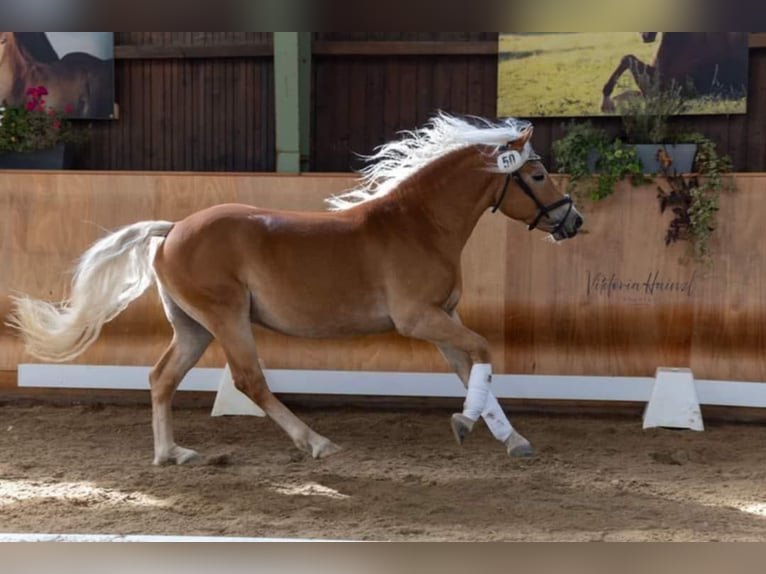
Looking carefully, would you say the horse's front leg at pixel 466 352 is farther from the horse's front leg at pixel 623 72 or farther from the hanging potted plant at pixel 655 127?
the horse's front leg at pixel 623 72

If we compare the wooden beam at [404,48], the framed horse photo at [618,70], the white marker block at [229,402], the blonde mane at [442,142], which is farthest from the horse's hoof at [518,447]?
the wooden beam at [404,48]

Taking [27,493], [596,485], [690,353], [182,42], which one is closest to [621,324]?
[690,353]

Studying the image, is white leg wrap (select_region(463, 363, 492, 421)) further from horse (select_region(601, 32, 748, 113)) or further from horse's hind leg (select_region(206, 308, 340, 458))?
horse (select_region(601, 32, 748, 113))

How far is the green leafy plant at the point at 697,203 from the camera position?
570 cm

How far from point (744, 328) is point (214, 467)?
3.85m

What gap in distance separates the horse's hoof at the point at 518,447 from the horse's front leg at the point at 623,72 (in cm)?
368

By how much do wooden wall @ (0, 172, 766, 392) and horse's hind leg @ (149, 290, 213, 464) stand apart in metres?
1.40

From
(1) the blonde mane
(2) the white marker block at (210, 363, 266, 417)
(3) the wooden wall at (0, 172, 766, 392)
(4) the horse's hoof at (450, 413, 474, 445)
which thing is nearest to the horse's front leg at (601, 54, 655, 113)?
(3) the wooden wall at (0, 172, 766, 392)

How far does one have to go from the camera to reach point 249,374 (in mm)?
4461

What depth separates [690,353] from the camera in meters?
5.78

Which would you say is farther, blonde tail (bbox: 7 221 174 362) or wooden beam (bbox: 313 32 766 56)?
wooden beam (bbox: 313 32 766 56)

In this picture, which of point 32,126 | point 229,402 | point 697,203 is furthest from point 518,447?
point 32,126

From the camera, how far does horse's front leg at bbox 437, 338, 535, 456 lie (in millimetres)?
4379

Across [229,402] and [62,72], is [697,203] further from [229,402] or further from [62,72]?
[62,72]
